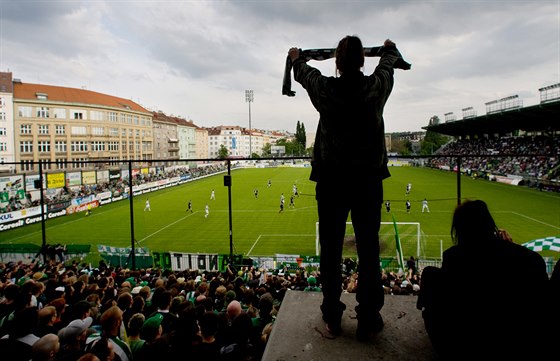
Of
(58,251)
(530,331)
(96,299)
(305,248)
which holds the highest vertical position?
(530,331)

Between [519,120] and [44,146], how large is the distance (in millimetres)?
73435

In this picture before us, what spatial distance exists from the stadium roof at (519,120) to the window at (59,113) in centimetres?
6844

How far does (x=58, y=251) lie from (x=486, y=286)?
19.3 m

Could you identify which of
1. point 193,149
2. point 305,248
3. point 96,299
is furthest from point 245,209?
point 193,149

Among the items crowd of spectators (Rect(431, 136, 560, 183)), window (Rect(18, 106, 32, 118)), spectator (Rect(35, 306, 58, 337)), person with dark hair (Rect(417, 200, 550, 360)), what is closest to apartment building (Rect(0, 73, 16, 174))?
window (Rect(18, 106, 32, 118))

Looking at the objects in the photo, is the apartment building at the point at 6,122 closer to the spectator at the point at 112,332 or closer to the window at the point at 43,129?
the window at the point at 43,129

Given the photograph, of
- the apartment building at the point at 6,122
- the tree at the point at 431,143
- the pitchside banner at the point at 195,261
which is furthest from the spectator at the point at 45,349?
the tree at the point at 431,143

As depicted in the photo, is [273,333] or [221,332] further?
[221,332]

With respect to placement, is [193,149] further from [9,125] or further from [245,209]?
[245,209]

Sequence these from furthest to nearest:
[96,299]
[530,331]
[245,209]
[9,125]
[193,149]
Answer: [193,149] < [9,125] < [245,209] < [96,299] < [530,331]

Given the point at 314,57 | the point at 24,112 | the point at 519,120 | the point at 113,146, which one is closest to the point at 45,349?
the point at 314,57

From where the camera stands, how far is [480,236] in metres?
1.84

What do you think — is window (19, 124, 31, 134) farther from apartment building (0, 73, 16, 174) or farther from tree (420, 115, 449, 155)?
tree (420, 115, 449, 155)

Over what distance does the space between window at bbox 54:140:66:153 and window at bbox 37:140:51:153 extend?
3.53 feet
